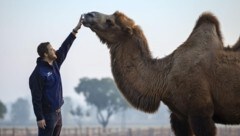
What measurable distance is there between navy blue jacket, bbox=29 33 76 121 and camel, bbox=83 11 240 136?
1.47 metres

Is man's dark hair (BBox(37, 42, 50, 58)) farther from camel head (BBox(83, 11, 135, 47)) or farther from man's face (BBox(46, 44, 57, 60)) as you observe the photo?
camel head (BBox(83, 11, 135, 47))

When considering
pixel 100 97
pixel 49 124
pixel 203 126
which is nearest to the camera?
pixel 49 124

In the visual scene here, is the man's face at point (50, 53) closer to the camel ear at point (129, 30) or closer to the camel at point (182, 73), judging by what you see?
the camel at point (182, 73)

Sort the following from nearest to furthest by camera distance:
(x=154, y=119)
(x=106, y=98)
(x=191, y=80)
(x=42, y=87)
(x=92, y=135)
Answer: (x=42, y=87) → (x=191, y=80) → (x=92, y=135) → (x=106, y=98) → (x=154, y=119)

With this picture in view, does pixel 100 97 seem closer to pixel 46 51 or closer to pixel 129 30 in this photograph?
pixel 129 30

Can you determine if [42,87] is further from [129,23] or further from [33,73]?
[129,23]

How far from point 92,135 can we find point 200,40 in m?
36.1

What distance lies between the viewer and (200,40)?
9.41m

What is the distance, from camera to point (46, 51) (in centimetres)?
845

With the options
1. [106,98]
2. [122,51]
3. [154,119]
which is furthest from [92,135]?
[154,119]

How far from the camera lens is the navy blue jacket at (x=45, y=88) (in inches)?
321

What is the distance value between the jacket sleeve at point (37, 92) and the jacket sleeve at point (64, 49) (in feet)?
2.56

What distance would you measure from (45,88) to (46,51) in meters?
0.55

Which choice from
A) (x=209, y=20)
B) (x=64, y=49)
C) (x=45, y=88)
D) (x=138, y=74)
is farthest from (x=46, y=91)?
(x=209, y=20)
